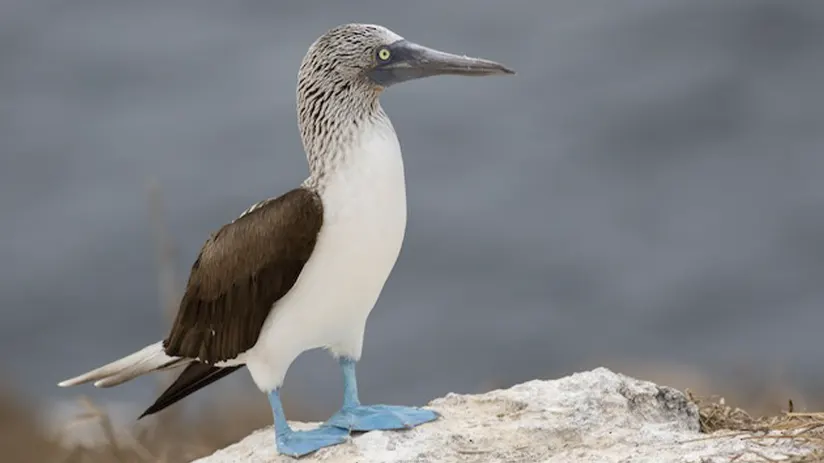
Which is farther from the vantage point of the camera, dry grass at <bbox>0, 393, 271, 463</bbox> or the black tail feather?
dry grass at <bbox>0, 393, 271, 463</bbox>

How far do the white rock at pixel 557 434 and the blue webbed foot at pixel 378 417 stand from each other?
34 mm

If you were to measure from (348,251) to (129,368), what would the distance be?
4.02 ft

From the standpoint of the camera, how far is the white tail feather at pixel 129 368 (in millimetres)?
6758

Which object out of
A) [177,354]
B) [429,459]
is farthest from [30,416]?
[429,459]

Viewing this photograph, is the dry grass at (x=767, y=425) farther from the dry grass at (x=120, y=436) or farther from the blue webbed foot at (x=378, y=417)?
the dry grass at (x=120, y=436)

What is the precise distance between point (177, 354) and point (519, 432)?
4.82 ft

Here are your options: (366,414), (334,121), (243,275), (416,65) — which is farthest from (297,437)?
(416,65)

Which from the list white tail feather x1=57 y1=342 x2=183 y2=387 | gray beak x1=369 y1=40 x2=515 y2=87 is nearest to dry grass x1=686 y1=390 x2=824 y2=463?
gray beak x1=369 y1=40 x2=515 y2=87

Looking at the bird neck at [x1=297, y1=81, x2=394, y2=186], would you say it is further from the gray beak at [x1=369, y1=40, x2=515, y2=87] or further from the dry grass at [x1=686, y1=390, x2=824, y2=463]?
the dry grass at [x1=686, y1=390, x2=824, y2=463]

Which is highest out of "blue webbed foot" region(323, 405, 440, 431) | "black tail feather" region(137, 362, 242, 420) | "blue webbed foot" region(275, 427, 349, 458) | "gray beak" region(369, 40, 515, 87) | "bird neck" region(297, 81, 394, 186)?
"gray beak" region(369, 40, 515, 87)

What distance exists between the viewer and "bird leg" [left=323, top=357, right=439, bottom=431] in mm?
6527

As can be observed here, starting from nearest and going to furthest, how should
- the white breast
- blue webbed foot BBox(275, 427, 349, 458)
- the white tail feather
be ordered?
the white breast < blue webbed foot BBox(275, 427, 349, 458) < the white tail feather

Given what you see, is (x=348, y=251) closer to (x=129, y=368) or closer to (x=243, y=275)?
(x=243, y=275)

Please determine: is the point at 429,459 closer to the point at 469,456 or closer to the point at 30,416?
the point at 469,456
